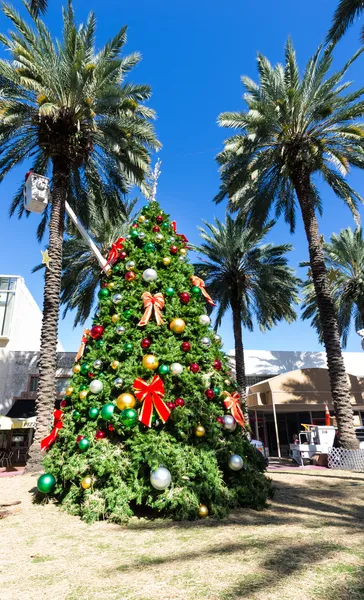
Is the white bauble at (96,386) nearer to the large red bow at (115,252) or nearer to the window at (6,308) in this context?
the large red bow at (115,252)

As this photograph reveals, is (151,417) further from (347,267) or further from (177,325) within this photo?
(347,267)

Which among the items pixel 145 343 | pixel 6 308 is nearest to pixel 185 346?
pixel 145 343

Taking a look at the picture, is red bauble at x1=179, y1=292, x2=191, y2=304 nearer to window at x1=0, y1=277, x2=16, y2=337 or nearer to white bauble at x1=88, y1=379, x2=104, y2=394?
white bauble at x1=88, y1=379, x2=104, y2=394

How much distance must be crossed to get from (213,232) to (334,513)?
48.9 feet

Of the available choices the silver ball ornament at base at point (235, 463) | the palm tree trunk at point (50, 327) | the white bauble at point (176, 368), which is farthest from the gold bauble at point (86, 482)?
the palm tree trunk at point (50, 327)

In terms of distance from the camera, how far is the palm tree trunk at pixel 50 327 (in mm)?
9812

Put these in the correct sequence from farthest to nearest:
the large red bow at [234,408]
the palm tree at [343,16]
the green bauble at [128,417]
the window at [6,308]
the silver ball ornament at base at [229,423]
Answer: the window at [6,308], the palm tree at [343,16], the large red bow at [234,408], the silver ball ornament at base at [229,423], the green bauble at [128,417]

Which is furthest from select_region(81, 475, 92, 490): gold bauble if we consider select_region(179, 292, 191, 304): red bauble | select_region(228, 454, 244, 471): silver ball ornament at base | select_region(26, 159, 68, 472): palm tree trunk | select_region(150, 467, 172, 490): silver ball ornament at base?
select_region(26, 159, 68, 472): palm tree trunk

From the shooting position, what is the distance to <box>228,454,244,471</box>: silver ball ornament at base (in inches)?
196

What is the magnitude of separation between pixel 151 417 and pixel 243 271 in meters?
13.8

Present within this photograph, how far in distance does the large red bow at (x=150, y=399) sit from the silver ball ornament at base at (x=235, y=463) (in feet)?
3.50

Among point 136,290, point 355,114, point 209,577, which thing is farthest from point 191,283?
point 355,114

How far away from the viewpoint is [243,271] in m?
18.0

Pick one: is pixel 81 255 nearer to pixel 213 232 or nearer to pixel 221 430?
pixel 213 232
